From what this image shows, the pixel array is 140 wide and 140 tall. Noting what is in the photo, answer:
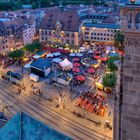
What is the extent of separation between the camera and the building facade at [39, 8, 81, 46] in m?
77.8

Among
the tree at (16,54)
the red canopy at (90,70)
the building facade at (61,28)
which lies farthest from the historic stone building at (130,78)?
the building facade at (61,28)

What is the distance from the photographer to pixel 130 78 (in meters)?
9.50

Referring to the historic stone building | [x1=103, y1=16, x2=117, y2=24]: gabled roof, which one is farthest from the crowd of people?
[x1=103, y1=16, x2=117, y2=24]: gabled roof

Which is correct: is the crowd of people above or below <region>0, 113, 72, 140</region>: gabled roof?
below

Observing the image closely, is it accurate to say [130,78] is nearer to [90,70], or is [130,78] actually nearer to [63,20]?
[90,70]

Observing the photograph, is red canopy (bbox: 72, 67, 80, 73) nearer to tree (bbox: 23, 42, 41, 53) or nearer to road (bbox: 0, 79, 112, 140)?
road (bbox: 0, 79, 112, 140)

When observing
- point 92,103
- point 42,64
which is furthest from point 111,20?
point 92,103

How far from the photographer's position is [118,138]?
33.7ft

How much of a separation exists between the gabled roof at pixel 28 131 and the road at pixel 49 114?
20.1 metres

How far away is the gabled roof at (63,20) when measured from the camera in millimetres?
77812

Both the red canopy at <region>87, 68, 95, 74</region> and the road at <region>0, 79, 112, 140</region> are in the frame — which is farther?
the red canopy at <region>87, 68, 95, 74</region>

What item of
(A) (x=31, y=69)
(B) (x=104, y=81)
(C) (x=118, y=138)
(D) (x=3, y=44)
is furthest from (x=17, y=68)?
(C) (x=118, y=138)

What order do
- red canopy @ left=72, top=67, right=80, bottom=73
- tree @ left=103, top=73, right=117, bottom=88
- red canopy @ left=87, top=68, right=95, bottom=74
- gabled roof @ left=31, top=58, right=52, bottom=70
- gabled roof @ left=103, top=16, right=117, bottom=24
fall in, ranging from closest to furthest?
tree @ left=103, top=73, right=117, bottom=88
gabled roof @ left=31, top=58, right=52, bottom=70
red canopy @ left=87, top=68, right=95, bottom=74
red canopy @ left=72, top=67, right=80, bottom=73
gabled roof @ left=103, top=16, right=117, bottom=24

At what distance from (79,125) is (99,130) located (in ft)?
9.52
